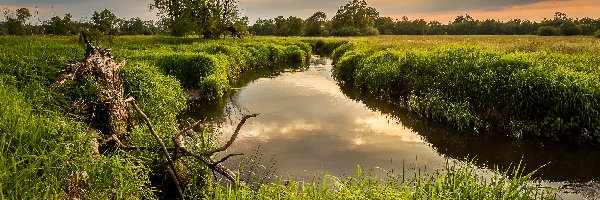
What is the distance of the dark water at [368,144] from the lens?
1127 centimetres

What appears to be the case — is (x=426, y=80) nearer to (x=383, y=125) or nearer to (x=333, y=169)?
(x=383, y=125)

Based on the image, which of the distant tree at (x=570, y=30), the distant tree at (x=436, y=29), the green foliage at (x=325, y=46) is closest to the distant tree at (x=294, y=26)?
the green foliage at (x=325, y=46)

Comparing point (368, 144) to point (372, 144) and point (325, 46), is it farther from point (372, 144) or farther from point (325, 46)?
point (325, 46)

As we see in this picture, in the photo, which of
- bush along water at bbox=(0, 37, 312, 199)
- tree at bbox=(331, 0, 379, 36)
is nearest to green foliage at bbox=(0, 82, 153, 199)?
bush along water at bbox=(0, 37, 312, 199)

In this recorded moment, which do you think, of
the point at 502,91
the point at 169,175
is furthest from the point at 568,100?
the point at 169,175

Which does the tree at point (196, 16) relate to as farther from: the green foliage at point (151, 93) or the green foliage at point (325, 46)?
the green foliage at point (151, 93)

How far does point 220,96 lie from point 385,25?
133 metres

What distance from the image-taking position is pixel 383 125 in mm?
15984

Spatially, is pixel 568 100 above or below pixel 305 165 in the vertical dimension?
above

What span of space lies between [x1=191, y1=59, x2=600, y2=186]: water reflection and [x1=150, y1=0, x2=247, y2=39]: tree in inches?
1170

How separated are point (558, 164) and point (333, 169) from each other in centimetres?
598

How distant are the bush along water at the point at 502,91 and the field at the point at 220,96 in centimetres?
4

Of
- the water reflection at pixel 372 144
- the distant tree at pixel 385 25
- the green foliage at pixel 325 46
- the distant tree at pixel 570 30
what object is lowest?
the water reflection at pixel 372 144

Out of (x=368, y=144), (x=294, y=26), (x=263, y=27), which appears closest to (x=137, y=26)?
(x=263, y=27)
